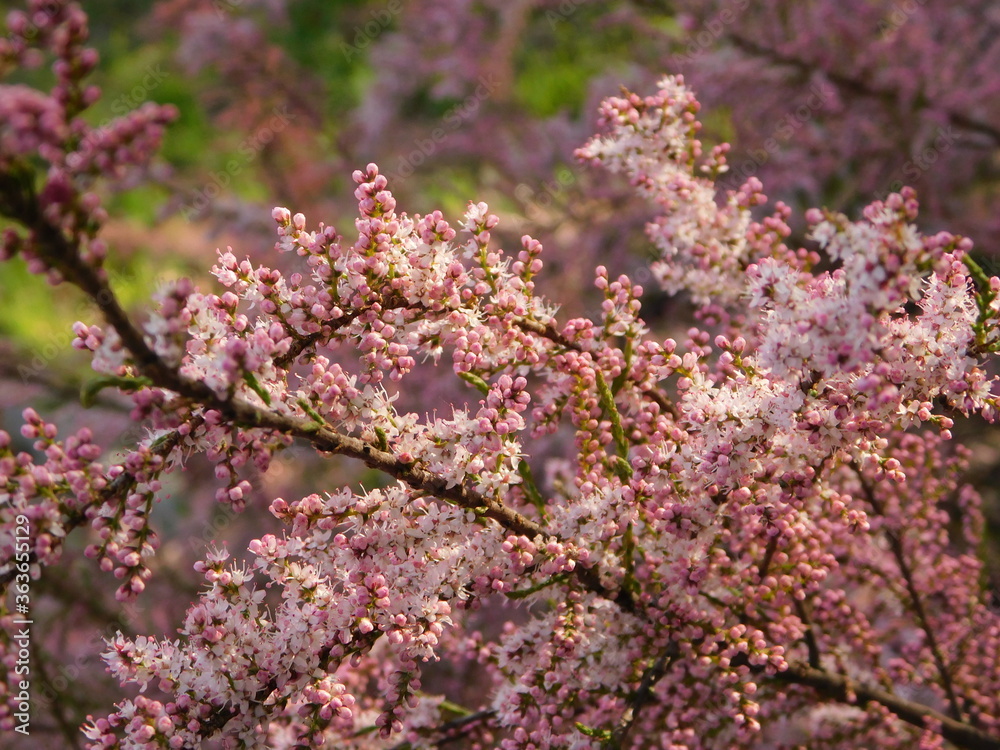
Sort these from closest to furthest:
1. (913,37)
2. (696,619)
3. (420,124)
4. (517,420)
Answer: (517,420) < (696,619) < (913,37) < (420,124)

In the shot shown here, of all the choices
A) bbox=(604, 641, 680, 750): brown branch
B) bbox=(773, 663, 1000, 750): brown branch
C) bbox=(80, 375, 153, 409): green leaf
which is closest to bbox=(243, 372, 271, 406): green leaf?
bbox=(80, 375, 153, 409): green leaf

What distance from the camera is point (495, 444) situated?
1285 millimetres

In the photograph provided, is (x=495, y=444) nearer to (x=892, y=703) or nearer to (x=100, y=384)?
(x=100, y=384)

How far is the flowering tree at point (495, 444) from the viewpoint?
1.03m

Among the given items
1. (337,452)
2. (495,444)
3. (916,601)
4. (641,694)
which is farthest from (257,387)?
(916,601)

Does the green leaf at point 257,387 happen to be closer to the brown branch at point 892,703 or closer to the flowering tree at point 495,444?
the flowering tree at point 495,444

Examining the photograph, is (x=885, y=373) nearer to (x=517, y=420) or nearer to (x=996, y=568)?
(x=517, y=420)

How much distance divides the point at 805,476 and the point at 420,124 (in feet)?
16.5

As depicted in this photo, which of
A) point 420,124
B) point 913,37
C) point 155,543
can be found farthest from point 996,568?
point 420,124

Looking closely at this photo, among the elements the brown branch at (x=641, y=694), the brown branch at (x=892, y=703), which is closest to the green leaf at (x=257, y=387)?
the brown branch at (x=641, y=694)

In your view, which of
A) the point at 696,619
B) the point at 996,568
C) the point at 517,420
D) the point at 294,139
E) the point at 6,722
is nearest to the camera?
the point at 6,722

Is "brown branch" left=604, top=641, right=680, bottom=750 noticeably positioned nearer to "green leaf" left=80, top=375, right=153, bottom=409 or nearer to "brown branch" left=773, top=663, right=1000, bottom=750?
"brown branch" left=773, top=663, right=1000, bottom=750

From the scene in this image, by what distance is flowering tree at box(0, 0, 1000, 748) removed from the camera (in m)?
1.03

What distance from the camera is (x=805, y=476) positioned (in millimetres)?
1301
